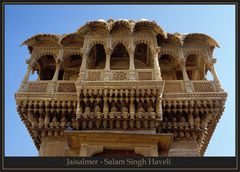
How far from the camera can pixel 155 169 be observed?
288 inches

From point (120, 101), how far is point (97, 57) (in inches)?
114

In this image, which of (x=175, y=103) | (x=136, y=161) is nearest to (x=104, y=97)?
(x=175, y=103)

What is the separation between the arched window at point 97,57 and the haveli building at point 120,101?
0.10 meters

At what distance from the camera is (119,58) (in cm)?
1276

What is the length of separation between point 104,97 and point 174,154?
2.47m

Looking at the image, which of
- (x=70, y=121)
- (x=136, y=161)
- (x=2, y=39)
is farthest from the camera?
(x=70, y=121)

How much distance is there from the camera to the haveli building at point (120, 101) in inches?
381

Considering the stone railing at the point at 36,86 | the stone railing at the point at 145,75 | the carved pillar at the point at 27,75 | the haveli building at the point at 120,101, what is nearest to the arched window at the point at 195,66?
the haveli building at the point at 120,101

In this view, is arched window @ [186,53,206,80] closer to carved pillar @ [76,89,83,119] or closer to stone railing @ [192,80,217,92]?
stone railing @ [192,80,217,92]

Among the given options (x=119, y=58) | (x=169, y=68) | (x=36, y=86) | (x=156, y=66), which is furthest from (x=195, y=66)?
(x=36, y=86)

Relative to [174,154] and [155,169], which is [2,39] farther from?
[174,154]

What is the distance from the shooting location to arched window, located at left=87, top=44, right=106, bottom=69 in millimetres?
12188

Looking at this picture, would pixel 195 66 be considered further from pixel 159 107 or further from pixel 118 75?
pixel 118 75

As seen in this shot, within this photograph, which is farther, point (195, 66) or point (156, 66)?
point (195, 66)
